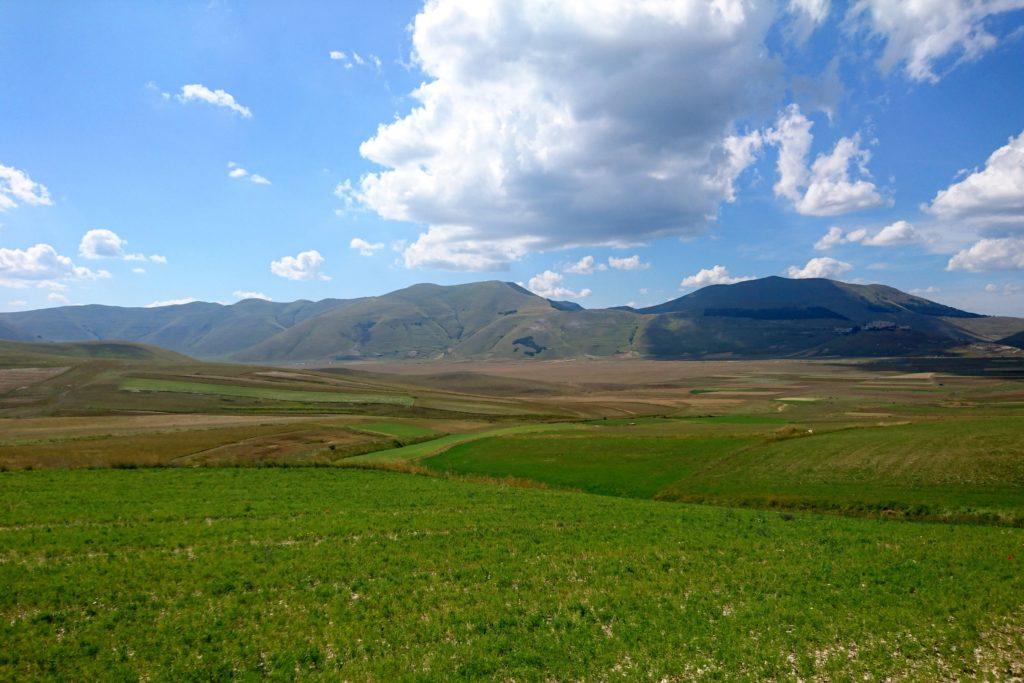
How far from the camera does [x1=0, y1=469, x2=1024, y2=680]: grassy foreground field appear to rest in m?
13.6

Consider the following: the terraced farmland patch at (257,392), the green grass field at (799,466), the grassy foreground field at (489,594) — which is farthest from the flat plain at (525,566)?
the terraced farmland patch at (257,392)

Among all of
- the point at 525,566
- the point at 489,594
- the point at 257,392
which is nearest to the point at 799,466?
the point at 525,566

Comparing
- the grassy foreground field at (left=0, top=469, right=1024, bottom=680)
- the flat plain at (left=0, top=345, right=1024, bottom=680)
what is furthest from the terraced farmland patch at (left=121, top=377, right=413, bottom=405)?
the grassy foreground field at (left=0, top=469, right=1024, bottom=680)

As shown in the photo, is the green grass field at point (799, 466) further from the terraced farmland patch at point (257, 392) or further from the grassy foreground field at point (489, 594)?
the terraced farmland patch at point (257, 392)

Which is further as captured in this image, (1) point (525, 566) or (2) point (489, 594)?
(1) point (525, 566)

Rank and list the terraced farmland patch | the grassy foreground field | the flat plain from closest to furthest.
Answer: the grassy foreground field → the flat plain → the terraced farmland patch

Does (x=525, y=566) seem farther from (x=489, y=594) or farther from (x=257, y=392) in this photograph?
(x=257, y=392)

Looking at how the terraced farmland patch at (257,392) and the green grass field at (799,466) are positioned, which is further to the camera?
the terraced farmland patch at (257,392)

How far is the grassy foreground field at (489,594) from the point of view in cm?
1359

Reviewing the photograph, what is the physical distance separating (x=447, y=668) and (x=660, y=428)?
67744mm

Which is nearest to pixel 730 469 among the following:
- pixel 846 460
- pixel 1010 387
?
pixel 846 460

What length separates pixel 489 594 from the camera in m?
17.5

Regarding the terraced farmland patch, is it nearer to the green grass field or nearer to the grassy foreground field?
the green grass field

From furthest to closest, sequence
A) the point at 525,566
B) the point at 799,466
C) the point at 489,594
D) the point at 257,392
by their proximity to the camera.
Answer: the point at 257,392 < the point at 799,466 < the point at 525,566 < the point at 489,594
